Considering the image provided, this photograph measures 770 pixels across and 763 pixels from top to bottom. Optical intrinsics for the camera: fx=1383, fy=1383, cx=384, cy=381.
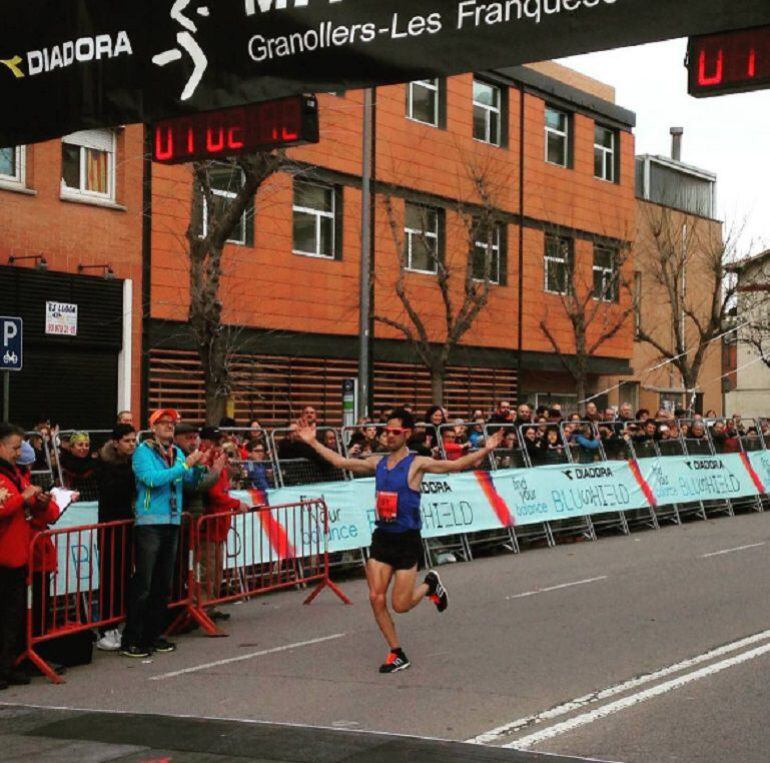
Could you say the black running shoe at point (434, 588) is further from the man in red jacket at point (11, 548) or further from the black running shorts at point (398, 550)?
the man in red jacket at point (11, 548)

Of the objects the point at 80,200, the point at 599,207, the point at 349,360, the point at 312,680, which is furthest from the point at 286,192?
the point at 312,680

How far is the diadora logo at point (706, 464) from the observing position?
933 inches

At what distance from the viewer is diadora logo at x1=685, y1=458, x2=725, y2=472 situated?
23.7m

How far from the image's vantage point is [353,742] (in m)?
7.56

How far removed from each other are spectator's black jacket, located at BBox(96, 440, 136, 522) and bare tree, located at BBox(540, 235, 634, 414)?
2483cm

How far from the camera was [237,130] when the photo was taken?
1028 cm

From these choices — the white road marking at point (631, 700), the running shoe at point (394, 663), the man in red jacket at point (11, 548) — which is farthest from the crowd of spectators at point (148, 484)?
the white road marking at point (631, 700)

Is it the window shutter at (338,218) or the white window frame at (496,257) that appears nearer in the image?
the window shutter at (338,218)

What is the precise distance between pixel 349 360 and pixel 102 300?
7.99 metres

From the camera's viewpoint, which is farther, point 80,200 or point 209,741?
point 80,200

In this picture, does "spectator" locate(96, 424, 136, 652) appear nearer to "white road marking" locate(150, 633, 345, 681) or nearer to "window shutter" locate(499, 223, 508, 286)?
"white road marking" locate(150, 633, 345, 681)

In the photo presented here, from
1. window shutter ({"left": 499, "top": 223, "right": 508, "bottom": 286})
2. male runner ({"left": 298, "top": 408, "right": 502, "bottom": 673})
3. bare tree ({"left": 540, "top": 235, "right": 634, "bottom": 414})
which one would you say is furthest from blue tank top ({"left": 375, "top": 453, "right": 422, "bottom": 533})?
window shutter ({"left": 499, "top": 223, "right": 508, "bottom": 286})

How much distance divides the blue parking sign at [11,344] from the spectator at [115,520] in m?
4.92

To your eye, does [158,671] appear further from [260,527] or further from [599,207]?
[599,207]
